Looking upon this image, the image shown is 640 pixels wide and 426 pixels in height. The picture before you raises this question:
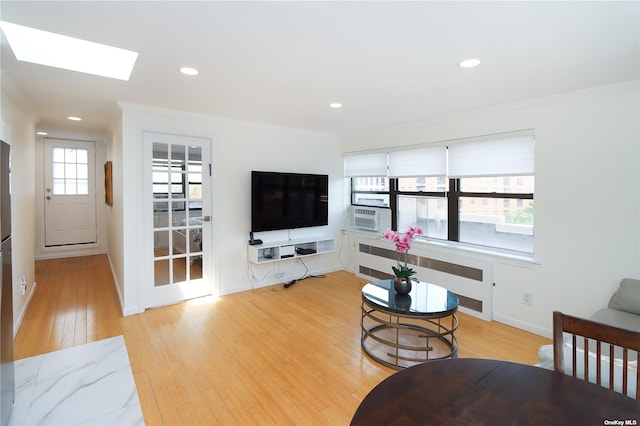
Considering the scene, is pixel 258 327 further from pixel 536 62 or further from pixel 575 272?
pixel 536 62

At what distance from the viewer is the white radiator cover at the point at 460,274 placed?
3.39 m

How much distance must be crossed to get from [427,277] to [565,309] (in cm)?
138

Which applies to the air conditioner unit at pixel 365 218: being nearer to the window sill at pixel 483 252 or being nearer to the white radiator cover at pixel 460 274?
the white radiator cover at pixel 460 274

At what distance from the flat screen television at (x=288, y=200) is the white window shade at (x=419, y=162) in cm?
111

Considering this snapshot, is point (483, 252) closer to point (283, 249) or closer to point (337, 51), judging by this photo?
point (283, 249)

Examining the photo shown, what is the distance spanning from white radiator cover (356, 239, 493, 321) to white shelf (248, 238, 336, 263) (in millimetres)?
988

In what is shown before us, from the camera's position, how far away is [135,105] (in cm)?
331

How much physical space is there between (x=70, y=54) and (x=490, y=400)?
3.46m

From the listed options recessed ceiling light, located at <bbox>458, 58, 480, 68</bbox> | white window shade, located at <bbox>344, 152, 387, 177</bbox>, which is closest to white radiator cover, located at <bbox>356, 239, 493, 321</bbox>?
white window shade, located at <bbox>344, 152, 387, 177</bbox>

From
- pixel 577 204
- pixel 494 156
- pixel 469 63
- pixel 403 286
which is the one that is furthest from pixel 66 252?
pixel 577 204

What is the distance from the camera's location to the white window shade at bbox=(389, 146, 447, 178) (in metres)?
3.91

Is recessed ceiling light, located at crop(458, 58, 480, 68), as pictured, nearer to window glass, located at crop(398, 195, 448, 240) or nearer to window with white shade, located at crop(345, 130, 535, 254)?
window with white shade, located at crop(345, 130, 535, 254)

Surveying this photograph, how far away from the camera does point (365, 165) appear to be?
495 centimetres

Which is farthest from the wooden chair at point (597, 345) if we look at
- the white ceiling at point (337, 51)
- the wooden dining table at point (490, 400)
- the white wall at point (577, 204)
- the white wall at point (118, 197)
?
the white wall at point (118, 197)
